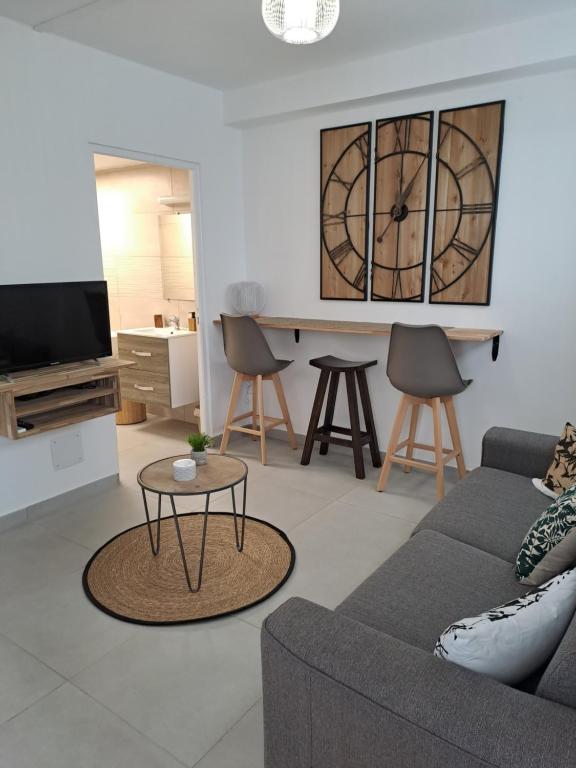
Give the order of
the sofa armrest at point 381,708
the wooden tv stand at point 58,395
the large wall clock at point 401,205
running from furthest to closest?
the large wall clock at point 401,205 → the wooden tv stand at point 58,395 → the sofa armrest at point 381,708

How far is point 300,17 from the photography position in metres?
1.76

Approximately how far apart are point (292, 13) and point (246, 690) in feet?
7.16

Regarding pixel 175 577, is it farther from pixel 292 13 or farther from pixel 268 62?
pixel 268 62

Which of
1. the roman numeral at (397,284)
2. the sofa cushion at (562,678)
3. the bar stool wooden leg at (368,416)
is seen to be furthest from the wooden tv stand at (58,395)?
the sofa cushion at (562,678)

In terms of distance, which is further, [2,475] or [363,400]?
[363,400]

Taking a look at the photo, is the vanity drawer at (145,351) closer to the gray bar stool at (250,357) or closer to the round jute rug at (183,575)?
the gray bar stool at (250,357)

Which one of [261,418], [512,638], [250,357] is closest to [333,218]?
[250,357]

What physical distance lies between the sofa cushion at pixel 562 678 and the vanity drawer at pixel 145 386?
372 cm

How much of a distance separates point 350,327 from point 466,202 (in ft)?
3.37

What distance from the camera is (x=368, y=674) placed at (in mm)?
1221

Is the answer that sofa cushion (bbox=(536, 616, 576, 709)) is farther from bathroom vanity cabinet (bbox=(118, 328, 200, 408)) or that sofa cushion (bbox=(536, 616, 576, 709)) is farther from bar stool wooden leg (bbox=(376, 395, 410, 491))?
bathroom vanity cabinet (bbox=(118, 328, 200, 408))

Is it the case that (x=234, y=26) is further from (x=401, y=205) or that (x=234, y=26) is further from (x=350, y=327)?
(x=350, y=327)

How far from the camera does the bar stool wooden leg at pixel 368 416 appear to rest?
3.91 metres

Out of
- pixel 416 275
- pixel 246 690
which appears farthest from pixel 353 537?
pixel 416 275
